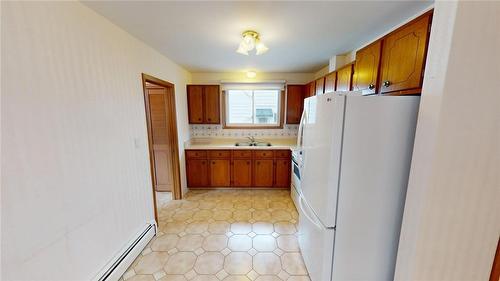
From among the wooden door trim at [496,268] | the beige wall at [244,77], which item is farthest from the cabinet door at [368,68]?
the beige wall at [244,77]

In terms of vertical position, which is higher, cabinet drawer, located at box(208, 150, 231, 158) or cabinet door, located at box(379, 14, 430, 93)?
cabinet door, located at box(379, 14, 430, 93)

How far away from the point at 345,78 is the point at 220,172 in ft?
8.21

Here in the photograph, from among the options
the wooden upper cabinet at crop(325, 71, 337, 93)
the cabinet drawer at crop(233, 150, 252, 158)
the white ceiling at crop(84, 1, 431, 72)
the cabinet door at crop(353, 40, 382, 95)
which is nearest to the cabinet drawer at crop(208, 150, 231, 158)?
the cabinet drawer at crop(233, 150, 252, 158)

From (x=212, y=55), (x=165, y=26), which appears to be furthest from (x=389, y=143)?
(x=212, y=55)

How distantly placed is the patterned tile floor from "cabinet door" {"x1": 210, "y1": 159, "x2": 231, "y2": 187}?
387 mm

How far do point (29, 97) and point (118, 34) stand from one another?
3.36ft

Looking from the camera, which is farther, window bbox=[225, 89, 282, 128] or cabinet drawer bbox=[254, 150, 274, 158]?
window bbox=[225, 89, 282, 128]

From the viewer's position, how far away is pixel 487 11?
2.85 feet

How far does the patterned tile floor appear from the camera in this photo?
67.3 inches

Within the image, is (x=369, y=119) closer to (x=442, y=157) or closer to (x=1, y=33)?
(x=442, y=157)

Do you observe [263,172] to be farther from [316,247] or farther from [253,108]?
[316,247]

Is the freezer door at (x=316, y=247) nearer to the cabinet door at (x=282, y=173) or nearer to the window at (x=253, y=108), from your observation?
the cabinet door at (x=282, y=173)

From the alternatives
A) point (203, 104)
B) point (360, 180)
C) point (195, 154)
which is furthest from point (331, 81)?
point (195, 154)

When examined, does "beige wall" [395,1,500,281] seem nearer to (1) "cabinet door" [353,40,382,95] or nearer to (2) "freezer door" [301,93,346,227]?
(2) "freezer door" [301,93,346,227]
